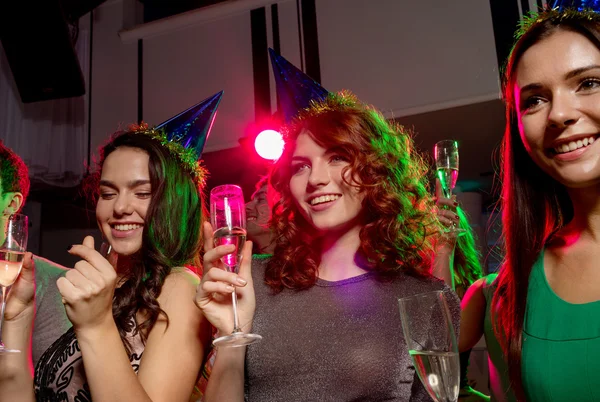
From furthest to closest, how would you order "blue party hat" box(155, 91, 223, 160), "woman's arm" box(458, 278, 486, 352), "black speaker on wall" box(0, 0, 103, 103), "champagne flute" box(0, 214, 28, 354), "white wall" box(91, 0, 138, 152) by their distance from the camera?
1. "white wall" box(91, 0, 138, 152)
2. "black speaker on wall" box(0, 0, 103, 103)
3. "blue party hat" box(155, 91, 223, 160)
4. "woman's arm" box(458, 278, 486, 352)
5. "champagne flute" box(0, 214, 28, 354)

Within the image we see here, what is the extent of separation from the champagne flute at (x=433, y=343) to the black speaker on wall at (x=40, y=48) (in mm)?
3561

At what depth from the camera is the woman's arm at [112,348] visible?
4.93 ft

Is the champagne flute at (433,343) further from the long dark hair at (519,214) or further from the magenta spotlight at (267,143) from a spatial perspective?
the magenta spotlight at (267,143)

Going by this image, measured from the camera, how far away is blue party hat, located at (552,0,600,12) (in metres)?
1.45

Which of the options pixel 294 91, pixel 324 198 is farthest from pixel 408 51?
pixel 324 198

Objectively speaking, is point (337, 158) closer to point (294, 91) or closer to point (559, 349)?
point (294, 91)

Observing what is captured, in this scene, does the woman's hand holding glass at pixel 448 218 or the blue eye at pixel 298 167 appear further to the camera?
the woman's hand holding glass at pixel 448 218

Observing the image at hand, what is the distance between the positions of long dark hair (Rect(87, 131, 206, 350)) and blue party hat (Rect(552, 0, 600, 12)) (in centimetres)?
129

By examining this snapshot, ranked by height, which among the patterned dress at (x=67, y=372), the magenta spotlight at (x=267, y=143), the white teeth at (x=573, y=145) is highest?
the magenta spotlight at (x=267, y=143)

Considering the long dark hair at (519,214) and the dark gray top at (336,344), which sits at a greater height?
the long dark hair at (519,214)

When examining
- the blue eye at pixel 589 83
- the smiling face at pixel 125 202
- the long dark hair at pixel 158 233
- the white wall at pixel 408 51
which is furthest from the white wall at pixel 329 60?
the blue eye at pixel 589 83

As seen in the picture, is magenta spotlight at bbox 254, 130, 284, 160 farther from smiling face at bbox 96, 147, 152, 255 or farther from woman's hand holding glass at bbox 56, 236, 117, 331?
woman's hand holding glass at bbox 56, 236, 117, 331

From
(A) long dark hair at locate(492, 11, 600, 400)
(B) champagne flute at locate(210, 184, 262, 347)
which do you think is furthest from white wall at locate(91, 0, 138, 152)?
(A) long dark hair at locate(492, 11, 600, 400)

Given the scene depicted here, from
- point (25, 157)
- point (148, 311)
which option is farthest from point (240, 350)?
point (25, 157)
